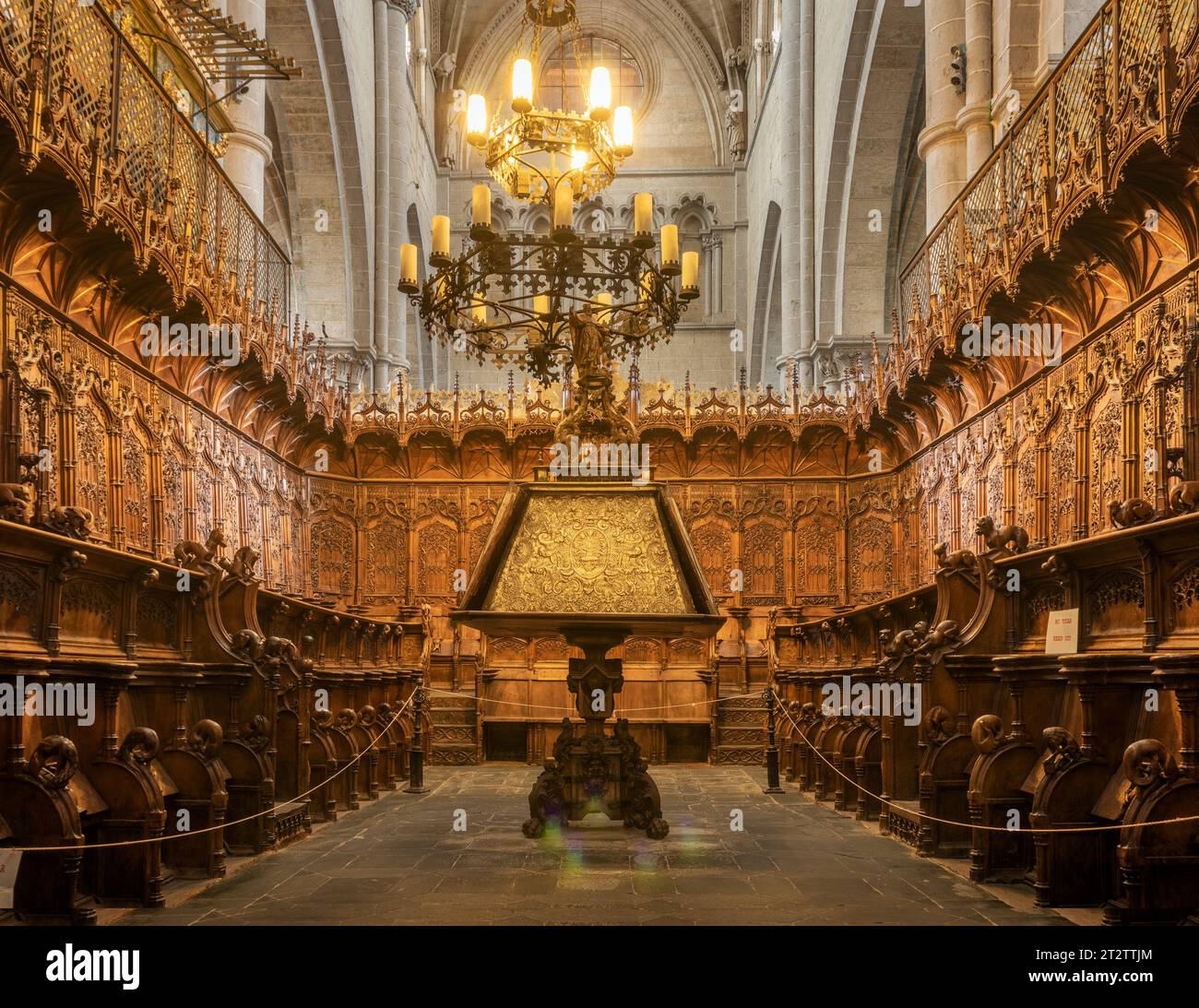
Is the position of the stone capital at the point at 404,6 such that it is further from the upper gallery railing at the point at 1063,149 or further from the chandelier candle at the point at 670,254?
the chandelier candle at the point at 670,254

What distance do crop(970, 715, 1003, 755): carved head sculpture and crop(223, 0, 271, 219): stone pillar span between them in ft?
36.2

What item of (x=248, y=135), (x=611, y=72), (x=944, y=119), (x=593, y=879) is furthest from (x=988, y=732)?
(x=611, y=72)

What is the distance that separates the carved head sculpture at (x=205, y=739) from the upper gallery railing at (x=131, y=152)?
3.36m

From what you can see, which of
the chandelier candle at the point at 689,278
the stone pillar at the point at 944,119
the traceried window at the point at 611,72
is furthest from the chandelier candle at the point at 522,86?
the traceried window at the point at 611,72

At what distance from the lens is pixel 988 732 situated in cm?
633

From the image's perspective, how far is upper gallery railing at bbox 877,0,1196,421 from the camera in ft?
23.0

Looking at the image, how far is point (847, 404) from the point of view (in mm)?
16688

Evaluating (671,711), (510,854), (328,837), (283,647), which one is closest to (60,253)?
(283,647)

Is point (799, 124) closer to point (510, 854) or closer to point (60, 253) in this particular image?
point (60, 253)

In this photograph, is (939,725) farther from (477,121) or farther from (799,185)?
(799,185)

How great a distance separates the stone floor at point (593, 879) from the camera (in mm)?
5250

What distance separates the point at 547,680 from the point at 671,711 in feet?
4.96

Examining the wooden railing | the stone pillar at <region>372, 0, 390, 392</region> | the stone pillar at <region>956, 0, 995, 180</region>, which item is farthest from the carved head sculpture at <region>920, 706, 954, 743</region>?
the stone pillar at <region>372, 0, 390, 392</region>

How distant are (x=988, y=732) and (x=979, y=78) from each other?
9.45 metres
